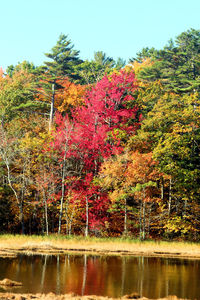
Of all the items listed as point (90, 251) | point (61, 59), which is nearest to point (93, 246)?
point (90, 251)

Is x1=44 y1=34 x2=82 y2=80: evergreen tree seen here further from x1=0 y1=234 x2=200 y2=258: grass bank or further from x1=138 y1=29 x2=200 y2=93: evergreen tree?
x1=0 y1=234 x2=200 y2=258: grass bank

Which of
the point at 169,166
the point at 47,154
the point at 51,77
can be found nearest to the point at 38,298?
the point at 169,166

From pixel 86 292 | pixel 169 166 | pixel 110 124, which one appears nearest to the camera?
pixel 86 292

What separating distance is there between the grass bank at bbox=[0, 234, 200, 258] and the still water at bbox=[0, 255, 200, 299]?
2915 mm

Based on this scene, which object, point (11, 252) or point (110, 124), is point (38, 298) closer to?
point (11, 252)

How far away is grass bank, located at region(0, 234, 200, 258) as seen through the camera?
30.9m

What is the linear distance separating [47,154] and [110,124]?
752 centimetres

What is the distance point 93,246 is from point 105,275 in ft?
38.7

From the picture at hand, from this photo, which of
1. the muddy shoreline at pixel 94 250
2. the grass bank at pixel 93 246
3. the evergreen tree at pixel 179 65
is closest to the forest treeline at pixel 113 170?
the grass bank at pixel 93 246

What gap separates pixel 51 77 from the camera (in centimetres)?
6109

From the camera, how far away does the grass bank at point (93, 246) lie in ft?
101

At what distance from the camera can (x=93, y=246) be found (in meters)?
32.9

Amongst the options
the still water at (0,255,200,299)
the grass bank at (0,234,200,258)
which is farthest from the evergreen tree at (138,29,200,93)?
the still water at (0,255,200,299)

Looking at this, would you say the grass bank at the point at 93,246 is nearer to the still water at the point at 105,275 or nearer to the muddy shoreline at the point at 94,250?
the muddy shoreline at the point at 94,250
